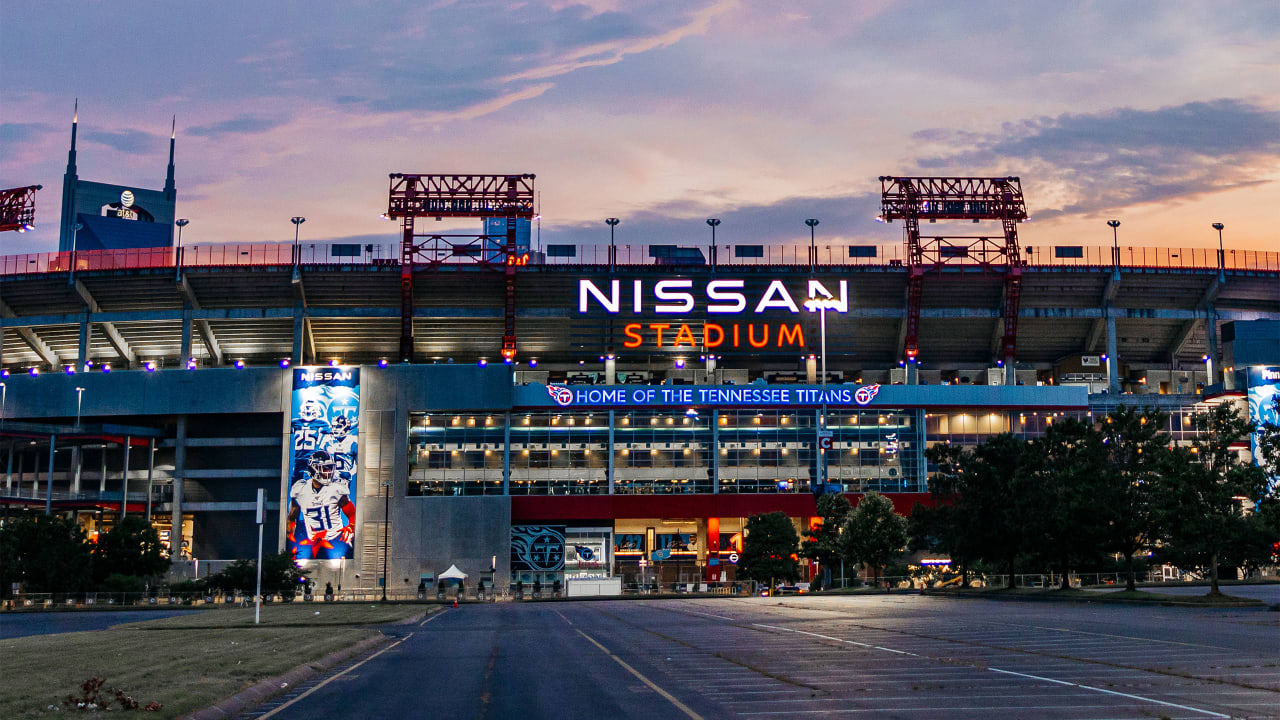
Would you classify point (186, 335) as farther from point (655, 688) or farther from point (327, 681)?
point (655, 688)

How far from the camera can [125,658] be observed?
2558 cm

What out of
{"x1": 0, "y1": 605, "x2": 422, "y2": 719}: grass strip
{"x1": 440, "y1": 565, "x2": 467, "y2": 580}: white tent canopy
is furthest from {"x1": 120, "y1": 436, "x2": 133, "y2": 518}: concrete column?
{"x1": 0, "y1": 605, "x2": 422, "y2": 719}: grass strip

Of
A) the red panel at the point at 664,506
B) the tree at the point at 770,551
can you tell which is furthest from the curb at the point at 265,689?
the red panel at the point at 664,506

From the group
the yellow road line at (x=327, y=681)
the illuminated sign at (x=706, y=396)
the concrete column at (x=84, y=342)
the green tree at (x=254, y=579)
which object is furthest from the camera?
the concrete column at (x=84, y=342)

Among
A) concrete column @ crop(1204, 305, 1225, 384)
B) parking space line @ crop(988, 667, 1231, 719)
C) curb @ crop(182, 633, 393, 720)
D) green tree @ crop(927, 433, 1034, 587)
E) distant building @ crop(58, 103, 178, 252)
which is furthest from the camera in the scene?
distant building @ crop(58, 103, 178, 252)

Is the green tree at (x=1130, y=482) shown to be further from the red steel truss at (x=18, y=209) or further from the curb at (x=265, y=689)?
the red steel truss at (x=18, y=209)

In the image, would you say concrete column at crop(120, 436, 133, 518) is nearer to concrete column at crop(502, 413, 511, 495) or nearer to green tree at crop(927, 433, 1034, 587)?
concrete column at crop(502, 413, 511, 495)

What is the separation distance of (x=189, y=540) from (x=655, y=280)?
55.2 m

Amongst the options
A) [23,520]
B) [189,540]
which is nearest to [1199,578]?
[23,520]

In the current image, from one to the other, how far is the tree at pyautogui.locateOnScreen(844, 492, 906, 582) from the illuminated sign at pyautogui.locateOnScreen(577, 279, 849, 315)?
2488 centimetres

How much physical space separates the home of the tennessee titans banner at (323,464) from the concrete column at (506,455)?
14671mm

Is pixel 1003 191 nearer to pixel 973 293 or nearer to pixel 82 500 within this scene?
pixel 973 293

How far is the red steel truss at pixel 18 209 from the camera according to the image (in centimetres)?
11525

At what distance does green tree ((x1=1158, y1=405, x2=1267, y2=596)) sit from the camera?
53812 mm
